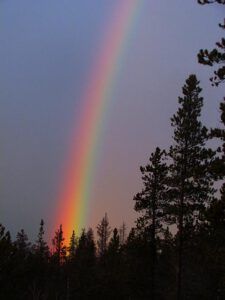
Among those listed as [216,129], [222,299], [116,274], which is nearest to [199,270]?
[222,299]

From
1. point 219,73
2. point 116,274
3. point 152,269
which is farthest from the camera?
point 116,274

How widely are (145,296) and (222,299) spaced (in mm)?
7967

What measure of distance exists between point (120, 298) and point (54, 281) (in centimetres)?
1190

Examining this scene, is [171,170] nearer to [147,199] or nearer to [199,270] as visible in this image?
[147,199]

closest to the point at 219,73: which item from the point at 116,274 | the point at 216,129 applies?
the point at 216,129

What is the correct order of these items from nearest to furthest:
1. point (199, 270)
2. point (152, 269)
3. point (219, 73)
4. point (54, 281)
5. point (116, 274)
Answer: point (219, 73), point (152, 269), point (199, 270), point (116, 274), point (54, 281)

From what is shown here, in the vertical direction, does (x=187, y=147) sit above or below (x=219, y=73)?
above

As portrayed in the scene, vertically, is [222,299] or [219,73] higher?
[219,73]

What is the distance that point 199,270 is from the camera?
5341cm

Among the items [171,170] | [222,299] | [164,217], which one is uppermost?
[171,170]

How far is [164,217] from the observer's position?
4438 cm

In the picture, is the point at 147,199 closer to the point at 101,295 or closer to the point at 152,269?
the point at 152,269

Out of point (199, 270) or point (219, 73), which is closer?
point (219, 73)

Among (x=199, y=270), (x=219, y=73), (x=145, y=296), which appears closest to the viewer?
(x=219, y=73)
